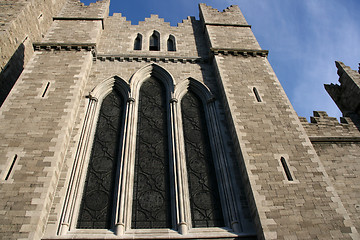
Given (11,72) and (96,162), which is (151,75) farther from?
(11,72)

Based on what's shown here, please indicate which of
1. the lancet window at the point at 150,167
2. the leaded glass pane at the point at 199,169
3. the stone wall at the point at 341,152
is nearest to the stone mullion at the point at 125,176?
the lancet window at the point at 150,167

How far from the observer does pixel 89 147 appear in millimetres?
8227

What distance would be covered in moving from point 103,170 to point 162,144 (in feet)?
5.76

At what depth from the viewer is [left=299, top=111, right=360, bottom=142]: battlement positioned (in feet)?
29.2

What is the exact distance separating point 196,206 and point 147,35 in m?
8.46

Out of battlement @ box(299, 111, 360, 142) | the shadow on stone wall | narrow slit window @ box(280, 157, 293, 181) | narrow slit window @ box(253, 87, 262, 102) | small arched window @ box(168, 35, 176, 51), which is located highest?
small arched window @ box(168, 35, 176, 51)

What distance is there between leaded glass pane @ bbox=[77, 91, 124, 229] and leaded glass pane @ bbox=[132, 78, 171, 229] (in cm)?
61

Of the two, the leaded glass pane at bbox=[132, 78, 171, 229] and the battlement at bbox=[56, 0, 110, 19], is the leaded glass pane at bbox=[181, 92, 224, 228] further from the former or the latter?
the battlement at bbox=[56, 0, 110, 19]

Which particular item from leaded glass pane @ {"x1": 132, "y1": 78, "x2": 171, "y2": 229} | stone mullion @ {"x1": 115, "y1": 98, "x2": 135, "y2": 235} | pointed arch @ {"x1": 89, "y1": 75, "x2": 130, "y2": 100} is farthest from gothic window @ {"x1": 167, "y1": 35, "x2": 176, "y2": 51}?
stone mullion @ {"x1": 115, "y1": 98, "x2": 135, "y2": 235}

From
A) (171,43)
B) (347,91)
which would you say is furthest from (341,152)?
(171,43)

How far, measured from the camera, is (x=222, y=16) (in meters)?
13.9

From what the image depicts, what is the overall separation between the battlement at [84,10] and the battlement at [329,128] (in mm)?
9458

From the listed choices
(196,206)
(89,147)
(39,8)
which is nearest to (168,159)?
(196,206)

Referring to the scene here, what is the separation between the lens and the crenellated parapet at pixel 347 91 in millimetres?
10461
